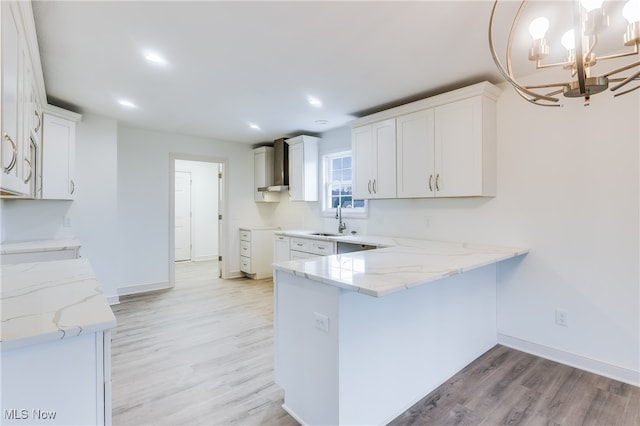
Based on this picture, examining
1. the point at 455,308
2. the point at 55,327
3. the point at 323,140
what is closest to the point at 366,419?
the point at 455,308

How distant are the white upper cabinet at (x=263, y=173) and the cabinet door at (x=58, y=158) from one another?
2.74 meters

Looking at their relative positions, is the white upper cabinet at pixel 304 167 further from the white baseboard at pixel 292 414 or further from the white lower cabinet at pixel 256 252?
the white baseboard at pixel 292 414

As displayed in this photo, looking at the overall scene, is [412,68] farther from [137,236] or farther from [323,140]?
[137,236]

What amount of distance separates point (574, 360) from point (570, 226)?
43.0 inches

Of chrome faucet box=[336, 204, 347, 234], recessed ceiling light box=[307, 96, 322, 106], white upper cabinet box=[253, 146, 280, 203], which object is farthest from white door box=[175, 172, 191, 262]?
recessed ceiling light box=[307, 96, 322, 106]

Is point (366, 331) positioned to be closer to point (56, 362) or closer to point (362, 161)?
point (56, 362)

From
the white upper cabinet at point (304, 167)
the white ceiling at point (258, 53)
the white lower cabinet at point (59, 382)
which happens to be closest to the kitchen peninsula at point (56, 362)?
the white lower cabinet at point (59, 382)

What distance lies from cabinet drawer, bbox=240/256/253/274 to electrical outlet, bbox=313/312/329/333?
3.98 m

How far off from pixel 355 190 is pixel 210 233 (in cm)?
514

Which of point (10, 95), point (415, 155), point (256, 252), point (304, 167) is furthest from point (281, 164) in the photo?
point (10, 95)

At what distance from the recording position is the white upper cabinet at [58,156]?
128 inches

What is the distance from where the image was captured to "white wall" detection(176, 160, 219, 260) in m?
7.65

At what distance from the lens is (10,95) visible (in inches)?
57.8

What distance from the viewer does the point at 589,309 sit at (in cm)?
249
